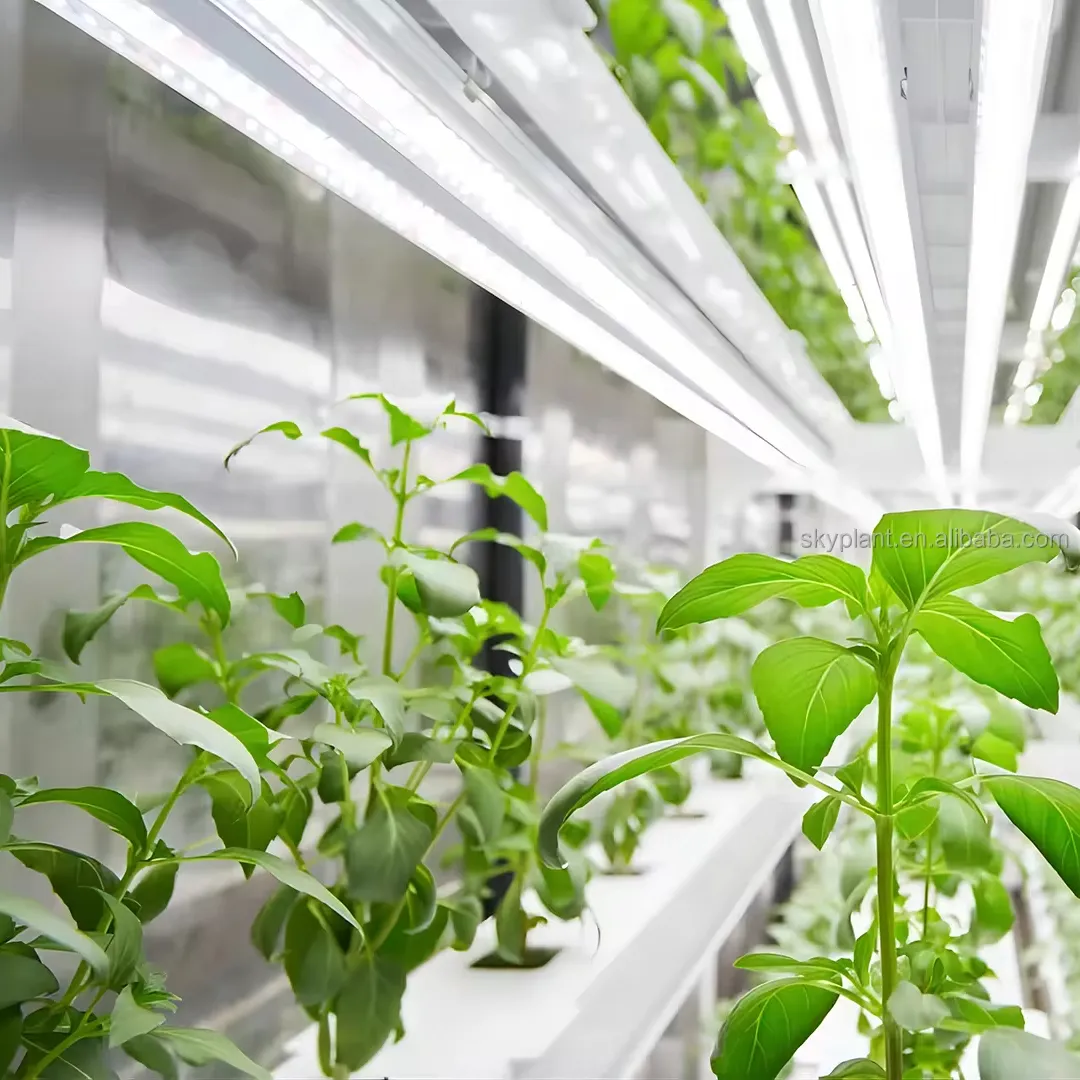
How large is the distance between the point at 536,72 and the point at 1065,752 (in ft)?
4.90

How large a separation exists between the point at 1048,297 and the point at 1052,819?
105 centimetres

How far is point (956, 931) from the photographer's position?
1934 mm

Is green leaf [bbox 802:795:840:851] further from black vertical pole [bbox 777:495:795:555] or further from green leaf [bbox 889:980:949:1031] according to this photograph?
black vertical pole [bbox 777:495:795:555]

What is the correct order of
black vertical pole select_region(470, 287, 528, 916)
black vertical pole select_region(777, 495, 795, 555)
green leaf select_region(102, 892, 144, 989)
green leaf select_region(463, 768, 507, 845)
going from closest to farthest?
green leaf select_region(102, 892, 144, 989) → green leaf select_region(463, 768, 507, 845) → black vertical pole select_region(470, 287, 528, 916) → black vertical pole select_region(777, 495, 795, 555)

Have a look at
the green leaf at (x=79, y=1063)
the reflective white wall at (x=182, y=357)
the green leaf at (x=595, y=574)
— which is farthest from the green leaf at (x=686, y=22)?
the green leaf at (x=79, y=1063)

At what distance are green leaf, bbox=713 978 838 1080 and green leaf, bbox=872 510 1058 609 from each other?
0.89ft

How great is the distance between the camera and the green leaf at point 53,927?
0.52 m

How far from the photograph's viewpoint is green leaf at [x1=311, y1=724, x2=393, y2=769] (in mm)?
849

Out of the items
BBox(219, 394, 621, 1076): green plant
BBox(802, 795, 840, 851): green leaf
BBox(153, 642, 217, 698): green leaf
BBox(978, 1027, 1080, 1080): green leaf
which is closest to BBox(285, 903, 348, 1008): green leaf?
BBox(219, 394, 621, 1076): green plant

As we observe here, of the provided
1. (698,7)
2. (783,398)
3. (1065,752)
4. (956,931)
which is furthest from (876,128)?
(956,931)

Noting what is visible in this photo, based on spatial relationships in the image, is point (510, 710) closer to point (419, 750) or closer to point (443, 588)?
point (419, 750)

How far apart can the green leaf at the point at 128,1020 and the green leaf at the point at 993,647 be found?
53 centimetres

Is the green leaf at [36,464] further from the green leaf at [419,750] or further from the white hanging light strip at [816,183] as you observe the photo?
the white hanging light strip at [816,183]

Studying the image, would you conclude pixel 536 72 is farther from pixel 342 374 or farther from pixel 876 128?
pixel 342 374
